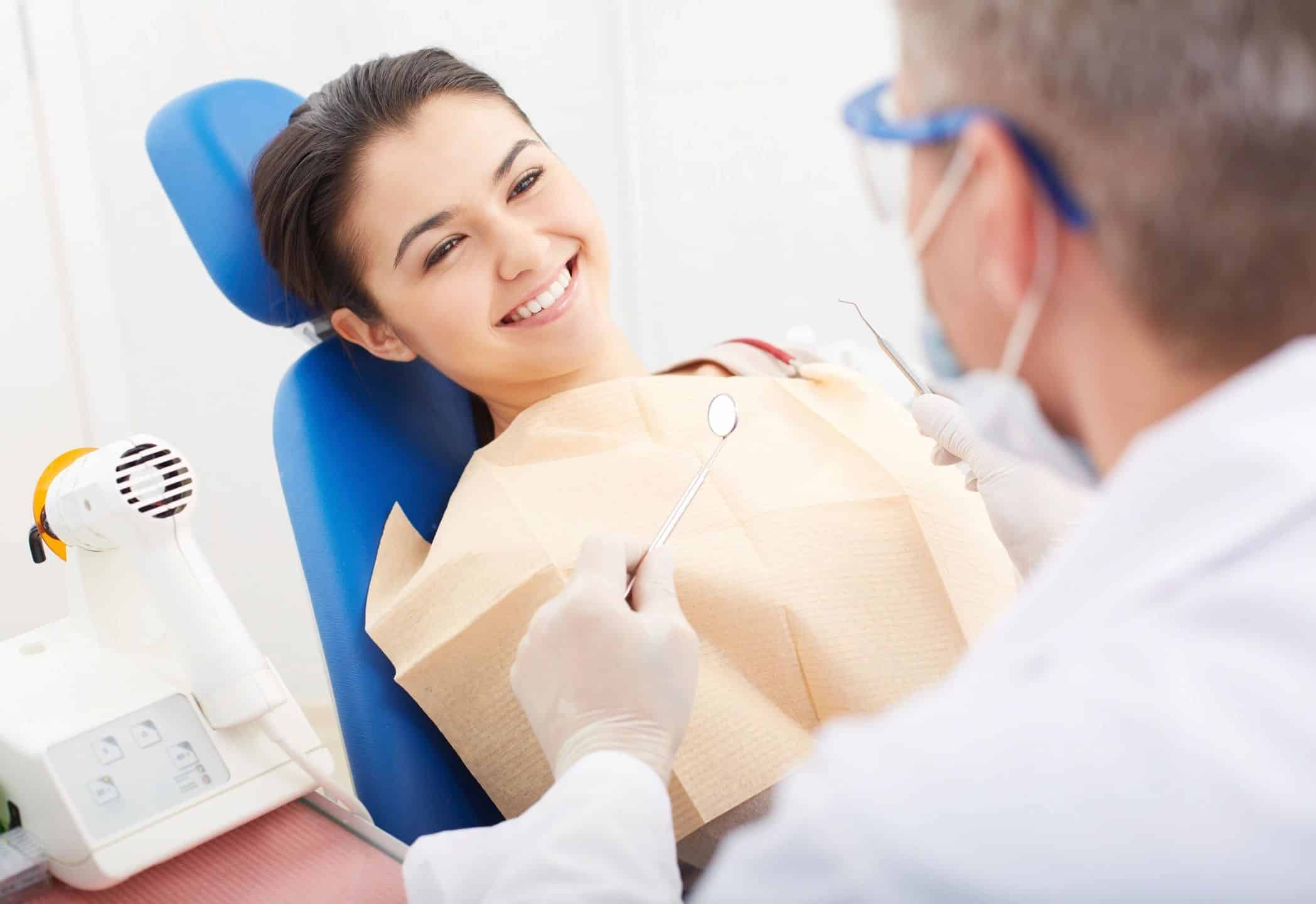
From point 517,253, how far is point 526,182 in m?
0.12

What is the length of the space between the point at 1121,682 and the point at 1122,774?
0.13ft

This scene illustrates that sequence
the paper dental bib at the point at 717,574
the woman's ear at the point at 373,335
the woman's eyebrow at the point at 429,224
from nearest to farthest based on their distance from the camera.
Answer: the paper dental bib at the point at 717,574
the woman's eyebrow at the point at 429,224
the woman's ear at the point at 373,335

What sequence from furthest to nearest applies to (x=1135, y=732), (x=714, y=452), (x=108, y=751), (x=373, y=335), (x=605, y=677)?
(x=373, y=335) → (x=714, y=452) → (x=108, y=751) → (x=605, y=677) → (x=1135, y=732)

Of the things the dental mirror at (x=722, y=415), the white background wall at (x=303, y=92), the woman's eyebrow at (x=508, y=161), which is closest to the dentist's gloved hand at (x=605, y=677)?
the dental mirror at (x=722, y=415)

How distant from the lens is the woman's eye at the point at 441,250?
4.70ft

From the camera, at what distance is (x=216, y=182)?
1.47m

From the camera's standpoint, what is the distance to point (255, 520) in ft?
8.61

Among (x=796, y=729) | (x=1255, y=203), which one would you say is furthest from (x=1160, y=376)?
(x=796, y=729)

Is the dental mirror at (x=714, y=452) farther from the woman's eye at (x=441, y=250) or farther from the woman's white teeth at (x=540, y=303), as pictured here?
the woman's eye at (x=441, y=250)

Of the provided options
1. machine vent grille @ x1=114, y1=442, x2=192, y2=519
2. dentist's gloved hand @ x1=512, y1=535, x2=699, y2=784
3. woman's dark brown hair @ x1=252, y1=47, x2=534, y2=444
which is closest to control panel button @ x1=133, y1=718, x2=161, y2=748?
machine vent grille @ x1=114, y1=442, x2=192, y2=519

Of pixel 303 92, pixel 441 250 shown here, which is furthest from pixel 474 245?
pixel 303 92

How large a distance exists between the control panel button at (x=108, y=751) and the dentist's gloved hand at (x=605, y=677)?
1.28 feet

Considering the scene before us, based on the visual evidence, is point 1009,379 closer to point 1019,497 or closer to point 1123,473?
point 1123,473

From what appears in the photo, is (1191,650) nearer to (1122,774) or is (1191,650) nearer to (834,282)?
(1122,774)
